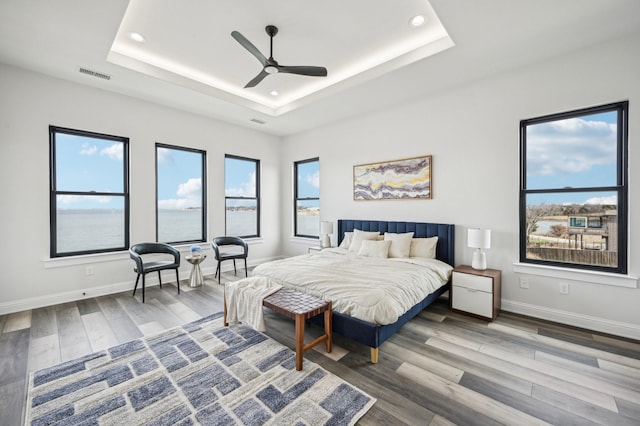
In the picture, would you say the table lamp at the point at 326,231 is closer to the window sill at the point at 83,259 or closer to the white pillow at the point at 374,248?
the white pillow at the point at 374,248

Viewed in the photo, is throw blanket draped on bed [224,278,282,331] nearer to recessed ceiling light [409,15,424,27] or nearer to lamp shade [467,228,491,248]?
lamp shade [467,228,491,248]

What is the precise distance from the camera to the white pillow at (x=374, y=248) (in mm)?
4062

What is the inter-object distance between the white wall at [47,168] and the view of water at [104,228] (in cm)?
20

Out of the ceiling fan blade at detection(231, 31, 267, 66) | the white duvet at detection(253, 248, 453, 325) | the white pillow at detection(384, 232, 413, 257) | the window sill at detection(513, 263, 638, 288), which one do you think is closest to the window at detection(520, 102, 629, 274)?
the window sill at detection(513, 263, 638, 288)

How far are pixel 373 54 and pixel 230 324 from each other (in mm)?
3818

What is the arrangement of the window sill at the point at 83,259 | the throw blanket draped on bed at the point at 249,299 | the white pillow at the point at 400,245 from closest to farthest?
1. the throw blanket draped on bed at the point at 249,299
2. the window sill at the point at 83,259
3. the white pillow at the point at 400,245

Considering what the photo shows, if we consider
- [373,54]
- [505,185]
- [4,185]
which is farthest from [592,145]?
[4,185]

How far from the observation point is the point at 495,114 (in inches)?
141

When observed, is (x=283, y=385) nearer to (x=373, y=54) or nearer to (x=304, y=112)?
(x=373, y=54)

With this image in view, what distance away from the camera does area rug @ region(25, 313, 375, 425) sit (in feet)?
5.82

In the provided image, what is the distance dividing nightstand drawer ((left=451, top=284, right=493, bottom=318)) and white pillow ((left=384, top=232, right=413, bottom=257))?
0.81m

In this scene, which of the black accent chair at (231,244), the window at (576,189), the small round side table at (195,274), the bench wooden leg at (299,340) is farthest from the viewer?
the black accent chair at (231,244)

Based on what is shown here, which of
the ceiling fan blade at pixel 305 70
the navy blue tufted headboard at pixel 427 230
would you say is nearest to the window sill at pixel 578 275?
the navy blue tufted headboard at pixel 427 230

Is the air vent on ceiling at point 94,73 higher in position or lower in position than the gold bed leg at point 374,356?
higher
